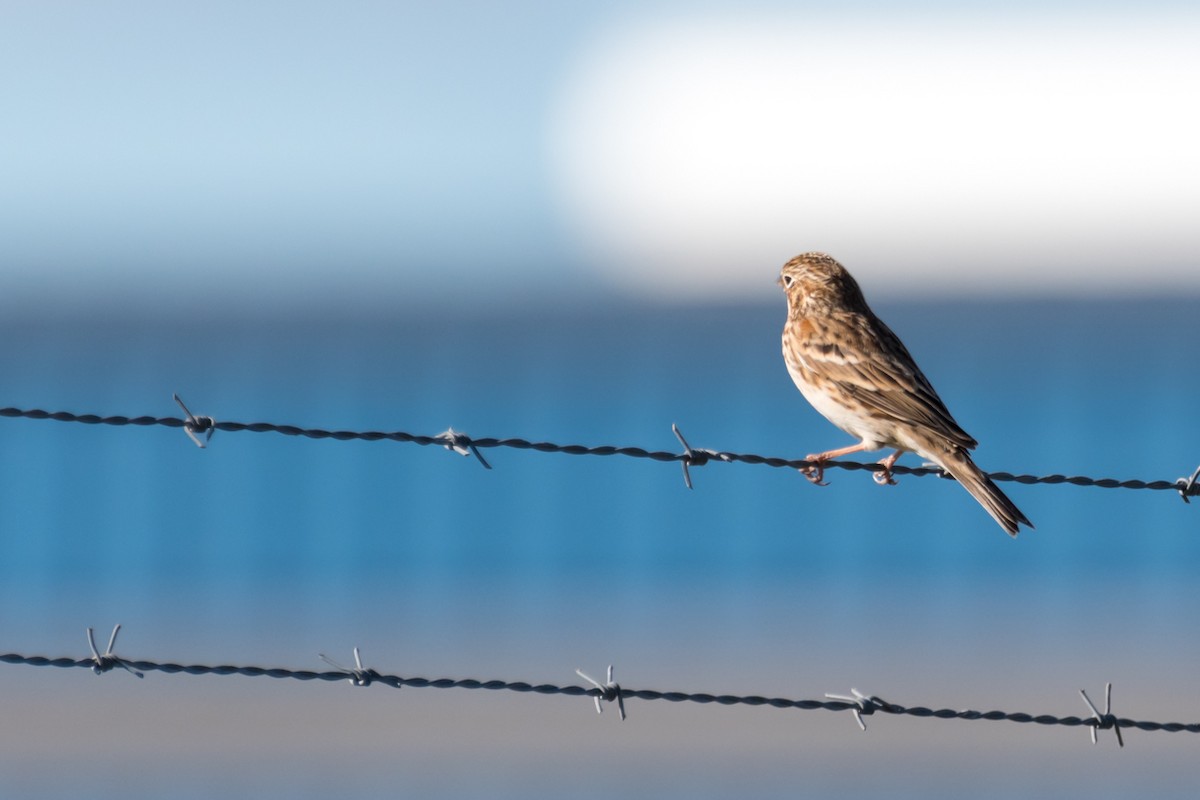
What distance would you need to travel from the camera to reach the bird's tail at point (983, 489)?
692 cm

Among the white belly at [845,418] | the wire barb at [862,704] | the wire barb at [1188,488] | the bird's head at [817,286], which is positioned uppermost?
the bird's head at [817,286]

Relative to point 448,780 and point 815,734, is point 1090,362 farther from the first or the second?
point 448,780

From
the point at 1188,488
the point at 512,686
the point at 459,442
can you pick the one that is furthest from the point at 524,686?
the point at 1188,488

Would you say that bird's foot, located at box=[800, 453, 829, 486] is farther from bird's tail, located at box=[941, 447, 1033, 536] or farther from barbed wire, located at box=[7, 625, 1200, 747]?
barbed wire, located at box=[7, 625, 1200, 747]

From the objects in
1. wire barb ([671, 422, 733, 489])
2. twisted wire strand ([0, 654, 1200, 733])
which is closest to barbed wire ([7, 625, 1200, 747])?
twisted wire strand ([0, 654, 1200, 733])

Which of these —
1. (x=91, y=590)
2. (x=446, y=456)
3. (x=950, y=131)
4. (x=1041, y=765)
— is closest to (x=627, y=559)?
(x=446, y=456)

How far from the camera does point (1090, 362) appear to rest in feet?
82.4

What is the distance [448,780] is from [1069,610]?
1391 centimetres

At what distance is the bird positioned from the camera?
721cm

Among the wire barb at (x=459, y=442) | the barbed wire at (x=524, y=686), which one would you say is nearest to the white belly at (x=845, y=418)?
the barbed wire at (x=524, y=686)

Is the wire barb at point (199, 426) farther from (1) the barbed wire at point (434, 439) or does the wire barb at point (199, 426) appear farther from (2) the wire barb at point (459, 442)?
(2) the wire barb at point (459, 442)

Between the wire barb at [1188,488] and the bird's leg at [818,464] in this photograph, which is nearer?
the wire barb at [1188,488]

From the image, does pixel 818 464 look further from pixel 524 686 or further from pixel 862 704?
pixel 524 686

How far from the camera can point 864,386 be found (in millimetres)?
7828
